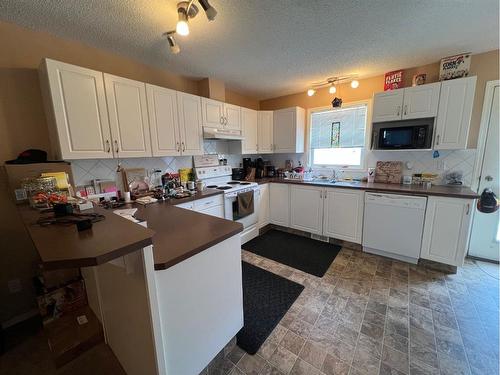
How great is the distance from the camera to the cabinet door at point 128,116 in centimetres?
199

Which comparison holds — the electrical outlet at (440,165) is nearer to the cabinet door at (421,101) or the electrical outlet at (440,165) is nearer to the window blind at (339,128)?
the cabinet door at (421,101)

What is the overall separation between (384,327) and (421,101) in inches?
102

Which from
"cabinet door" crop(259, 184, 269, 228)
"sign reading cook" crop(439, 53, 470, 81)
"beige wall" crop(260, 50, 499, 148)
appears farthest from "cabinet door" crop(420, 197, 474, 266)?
"cabinet door" crop(259, 184, 269, 228)

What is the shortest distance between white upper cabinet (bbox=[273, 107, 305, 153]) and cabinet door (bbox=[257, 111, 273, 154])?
0.25 feet

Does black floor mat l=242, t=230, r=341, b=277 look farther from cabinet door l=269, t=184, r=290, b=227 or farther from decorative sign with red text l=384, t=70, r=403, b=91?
decorative sign with red text l=384, t=70, r=403, b=91

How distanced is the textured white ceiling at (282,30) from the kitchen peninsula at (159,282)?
1.55 m

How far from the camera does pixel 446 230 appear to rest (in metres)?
2.29

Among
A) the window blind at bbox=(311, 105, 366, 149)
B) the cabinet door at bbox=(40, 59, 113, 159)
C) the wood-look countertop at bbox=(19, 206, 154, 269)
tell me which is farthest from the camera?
the window blind at bbox=(311, 105, 366, 149)

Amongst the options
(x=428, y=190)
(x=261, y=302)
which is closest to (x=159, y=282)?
(x=261, y=302)

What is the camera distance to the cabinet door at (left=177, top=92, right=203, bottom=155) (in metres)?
2.57

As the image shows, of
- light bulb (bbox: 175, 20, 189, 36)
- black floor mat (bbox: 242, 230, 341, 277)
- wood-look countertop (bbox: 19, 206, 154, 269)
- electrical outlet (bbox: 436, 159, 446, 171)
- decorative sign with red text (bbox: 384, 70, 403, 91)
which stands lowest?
black floor mat (bbox: 242, 230, 341, 277)

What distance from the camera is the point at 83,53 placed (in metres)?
2.04

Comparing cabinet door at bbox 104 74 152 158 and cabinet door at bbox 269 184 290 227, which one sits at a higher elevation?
cabinet door at bbox 104 74 152 158

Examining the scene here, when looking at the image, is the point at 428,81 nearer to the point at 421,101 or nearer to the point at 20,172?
the point at 421,101
